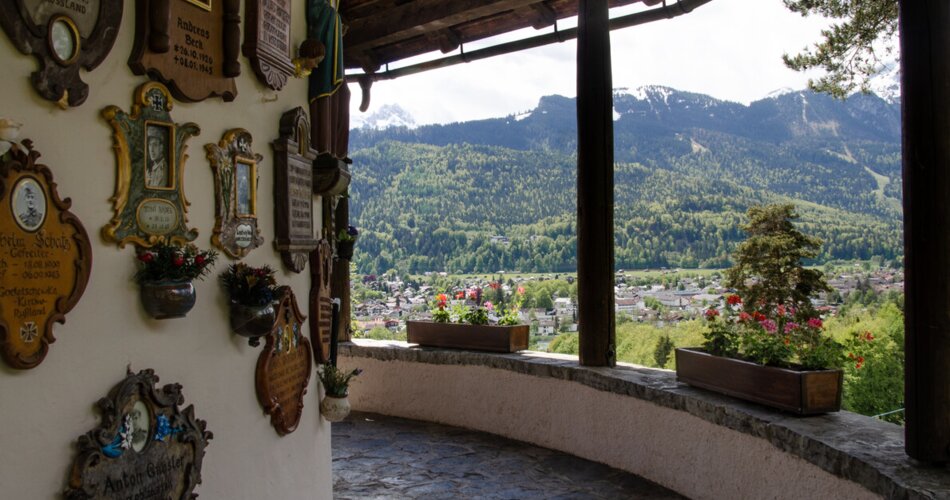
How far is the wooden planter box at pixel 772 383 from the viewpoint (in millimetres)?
4035

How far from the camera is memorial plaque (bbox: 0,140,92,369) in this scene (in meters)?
2.30

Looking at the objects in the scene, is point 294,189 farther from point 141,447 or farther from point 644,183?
point 644,183

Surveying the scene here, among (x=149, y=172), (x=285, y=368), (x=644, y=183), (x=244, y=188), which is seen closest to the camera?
(x=149, y=172)

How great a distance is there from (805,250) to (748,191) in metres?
4.80

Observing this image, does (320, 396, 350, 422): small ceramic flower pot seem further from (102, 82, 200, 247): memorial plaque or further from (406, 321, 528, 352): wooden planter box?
(406, 321, 528, 352): wooden planter box

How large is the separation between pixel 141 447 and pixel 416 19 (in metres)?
5.27

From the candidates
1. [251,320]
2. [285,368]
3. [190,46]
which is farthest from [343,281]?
[190,46]

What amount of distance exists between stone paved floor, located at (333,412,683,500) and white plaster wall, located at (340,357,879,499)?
0.45 ft

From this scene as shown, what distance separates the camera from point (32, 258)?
2.39 metres

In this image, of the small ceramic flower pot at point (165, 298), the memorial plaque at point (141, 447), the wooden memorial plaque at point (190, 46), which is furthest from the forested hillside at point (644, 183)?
the small ceramic flower pot at point (165, 298)

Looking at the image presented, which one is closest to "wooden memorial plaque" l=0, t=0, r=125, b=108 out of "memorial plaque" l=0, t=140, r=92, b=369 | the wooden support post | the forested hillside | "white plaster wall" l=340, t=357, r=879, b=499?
"memorial plaque" l=0, t=140, r=92, b=369

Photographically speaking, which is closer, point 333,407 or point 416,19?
point 333,407

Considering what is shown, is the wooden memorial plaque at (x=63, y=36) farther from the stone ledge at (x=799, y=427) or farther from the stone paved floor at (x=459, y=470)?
the stone ledge at (x=799, y=427)

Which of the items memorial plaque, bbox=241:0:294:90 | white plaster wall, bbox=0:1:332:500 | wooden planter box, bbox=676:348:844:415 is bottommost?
wooden planter box, bbox=676:348:844:415
